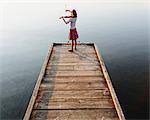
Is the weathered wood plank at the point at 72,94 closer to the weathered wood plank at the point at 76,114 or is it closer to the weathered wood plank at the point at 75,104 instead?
the weathered wood plank at the point at 75,104

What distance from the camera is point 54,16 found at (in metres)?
47.9

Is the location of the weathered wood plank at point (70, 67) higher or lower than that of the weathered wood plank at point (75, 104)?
higher

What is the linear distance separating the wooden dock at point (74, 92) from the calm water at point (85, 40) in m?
4.76

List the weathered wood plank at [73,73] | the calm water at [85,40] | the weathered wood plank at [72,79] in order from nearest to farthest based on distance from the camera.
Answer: the weathered wood plank at [72,79], the weathered wood plank at [73,73], the calm water at [85,40]

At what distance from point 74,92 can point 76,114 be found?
137 cm

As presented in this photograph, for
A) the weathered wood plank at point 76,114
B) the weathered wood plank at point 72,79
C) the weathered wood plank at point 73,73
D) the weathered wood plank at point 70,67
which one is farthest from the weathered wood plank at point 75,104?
the weathered wood plank at point 70,67

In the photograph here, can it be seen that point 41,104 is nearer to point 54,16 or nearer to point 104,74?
point 104,74

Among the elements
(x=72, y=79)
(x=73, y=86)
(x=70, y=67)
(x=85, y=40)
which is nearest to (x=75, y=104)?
(x=73, y=86)

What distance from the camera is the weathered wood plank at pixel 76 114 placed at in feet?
25.6

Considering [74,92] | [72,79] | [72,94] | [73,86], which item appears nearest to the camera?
[72,94]

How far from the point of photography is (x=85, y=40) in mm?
30406

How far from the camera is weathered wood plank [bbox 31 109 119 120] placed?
25.6ft

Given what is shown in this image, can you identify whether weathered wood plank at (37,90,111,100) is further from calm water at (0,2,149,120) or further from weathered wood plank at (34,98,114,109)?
calm water at (0,2,149,120)

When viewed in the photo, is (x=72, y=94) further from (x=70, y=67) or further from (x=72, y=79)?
(x=70, y=67)
